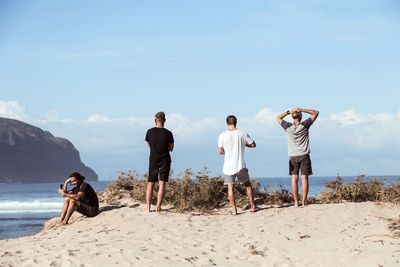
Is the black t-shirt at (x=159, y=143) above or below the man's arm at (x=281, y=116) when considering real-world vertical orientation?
below

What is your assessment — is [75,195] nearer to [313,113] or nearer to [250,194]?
[250,194]

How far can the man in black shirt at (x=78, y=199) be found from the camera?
472 inches

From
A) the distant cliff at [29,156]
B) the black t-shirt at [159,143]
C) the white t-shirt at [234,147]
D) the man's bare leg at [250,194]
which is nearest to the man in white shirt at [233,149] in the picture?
the white t-shirt at [234,147]

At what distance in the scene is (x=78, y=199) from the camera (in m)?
12.1

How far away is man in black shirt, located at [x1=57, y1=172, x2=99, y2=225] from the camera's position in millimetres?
11984

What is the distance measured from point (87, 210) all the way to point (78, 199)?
47cm

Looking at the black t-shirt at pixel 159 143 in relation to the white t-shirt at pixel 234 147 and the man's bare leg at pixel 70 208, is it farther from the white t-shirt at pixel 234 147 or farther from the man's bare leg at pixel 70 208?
the man's bare leg at pixel 70 208

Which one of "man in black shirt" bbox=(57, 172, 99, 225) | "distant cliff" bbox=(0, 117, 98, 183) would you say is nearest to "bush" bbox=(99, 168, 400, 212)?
"man in black shirt" bbox=(57, 172, 99, 225)

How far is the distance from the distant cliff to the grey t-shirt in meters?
117

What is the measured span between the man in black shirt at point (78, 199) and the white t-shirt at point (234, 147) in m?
3.69

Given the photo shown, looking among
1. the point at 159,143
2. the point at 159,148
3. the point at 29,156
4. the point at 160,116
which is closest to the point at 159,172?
the point at 159,148

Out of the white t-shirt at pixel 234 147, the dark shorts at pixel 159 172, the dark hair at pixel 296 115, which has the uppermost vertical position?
the dark hair at pixel 296 115

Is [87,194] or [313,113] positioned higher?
[313,113]

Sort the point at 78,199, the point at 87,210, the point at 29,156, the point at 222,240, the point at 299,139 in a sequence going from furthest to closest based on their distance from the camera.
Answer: the point at 29,156 < the point at 87,210 < the point at 78,199 < the point at 299,139 < the point at 222,240
